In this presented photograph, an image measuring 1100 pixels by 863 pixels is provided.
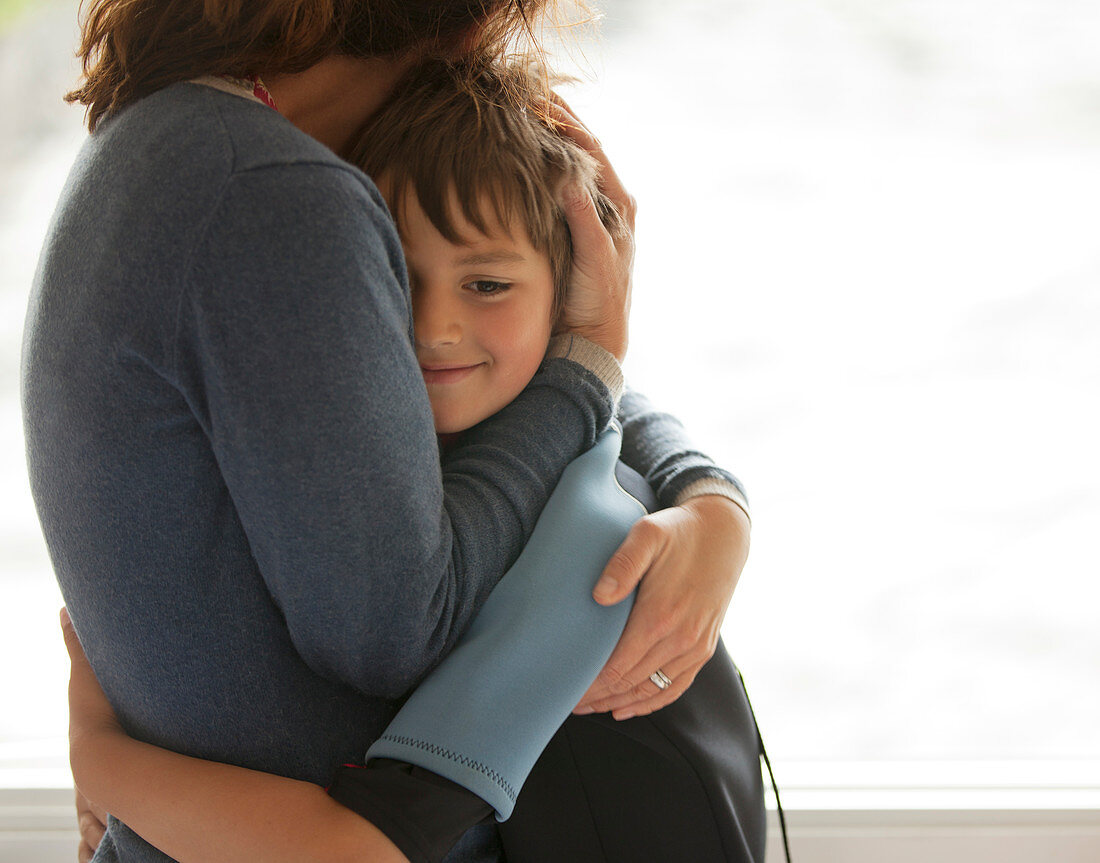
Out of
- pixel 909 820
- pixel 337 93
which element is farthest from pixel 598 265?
pixel 909 820

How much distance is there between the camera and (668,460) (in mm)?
1071

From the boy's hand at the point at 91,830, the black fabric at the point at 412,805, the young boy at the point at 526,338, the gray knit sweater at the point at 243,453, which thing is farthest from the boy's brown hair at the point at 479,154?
the boy's hand at the point at 91,830

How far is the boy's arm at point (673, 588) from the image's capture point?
33.0 inches

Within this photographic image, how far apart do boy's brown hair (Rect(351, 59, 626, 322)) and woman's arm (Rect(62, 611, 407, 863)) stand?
0.54 metres

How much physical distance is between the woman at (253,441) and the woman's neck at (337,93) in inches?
0.6

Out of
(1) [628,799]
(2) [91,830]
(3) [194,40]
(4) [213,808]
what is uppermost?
(3) [194,40]

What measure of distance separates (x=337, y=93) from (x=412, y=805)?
2.38 ft

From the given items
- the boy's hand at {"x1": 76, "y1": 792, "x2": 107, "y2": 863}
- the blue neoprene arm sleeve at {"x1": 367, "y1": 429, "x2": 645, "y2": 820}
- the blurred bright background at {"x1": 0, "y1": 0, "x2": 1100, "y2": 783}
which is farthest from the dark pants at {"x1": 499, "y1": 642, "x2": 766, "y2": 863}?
the blurred bright background at {"x1": 0, "y1": 0, "x2": 1100, "y2": 783}

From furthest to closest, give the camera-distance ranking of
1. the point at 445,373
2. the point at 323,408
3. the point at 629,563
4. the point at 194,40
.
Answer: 1. the point at 445,373
2. the point at 629,563
3. the point at 194,40
4. the point at 323,408

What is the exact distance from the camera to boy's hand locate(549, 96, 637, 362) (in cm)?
101

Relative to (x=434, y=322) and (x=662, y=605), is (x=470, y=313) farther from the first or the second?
(x=662, y=605)

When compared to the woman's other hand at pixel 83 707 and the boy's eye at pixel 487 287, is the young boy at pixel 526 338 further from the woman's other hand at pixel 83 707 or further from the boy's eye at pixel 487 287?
the woman's other hand at pixel 83 707

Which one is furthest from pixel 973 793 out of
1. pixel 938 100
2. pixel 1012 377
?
pixel 938 100

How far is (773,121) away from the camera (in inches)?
54.3
